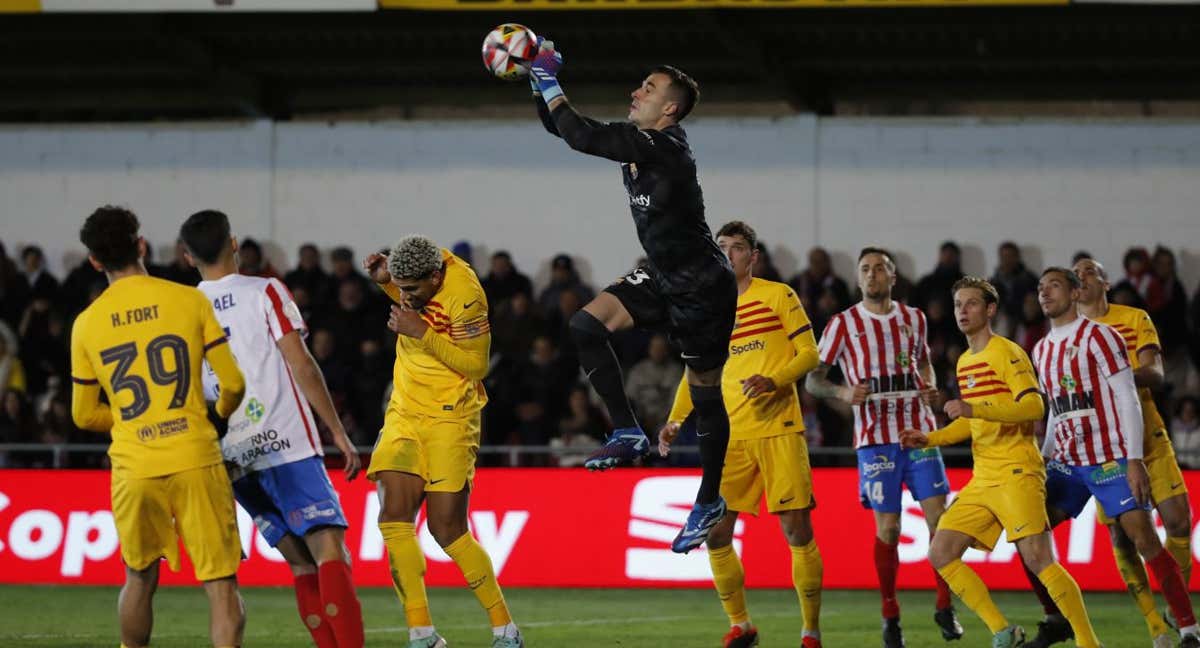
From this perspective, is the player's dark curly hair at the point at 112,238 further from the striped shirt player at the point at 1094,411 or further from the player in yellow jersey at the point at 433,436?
the striped shirt player at the point at 1094,411

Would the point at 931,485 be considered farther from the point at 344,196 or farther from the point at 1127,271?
the point at 344,196

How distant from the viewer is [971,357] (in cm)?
940

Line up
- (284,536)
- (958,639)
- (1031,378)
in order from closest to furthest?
(284,536) < (1031,378) < (958,639)

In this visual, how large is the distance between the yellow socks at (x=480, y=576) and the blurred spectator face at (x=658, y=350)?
7.51m

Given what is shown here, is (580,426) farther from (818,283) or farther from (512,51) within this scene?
(512,51)

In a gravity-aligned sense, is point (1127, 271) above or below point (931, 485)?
above

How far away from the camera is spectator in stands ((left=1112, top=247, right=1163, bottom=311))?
55.2ft

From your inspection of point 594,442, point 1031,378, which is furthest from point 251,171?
point 1031,378

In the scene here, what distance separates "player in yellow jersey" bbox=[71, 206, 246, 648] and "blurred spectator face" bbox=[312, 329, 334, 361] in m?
9.87

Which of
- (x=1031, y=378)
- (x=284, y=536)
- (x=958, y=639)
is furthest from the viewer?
(x=958, y=639)

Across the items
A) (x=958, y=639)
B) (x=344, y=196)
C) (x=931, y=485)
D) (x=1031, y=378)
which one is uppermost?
(x=344, y=196)

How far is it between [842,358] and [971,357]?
55.9 inches

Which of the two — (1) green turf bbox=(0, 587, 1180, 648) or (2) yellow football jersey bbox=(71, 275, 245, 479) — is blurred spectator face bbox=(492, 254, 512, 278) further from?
(2) yellow football jersey bbox=(71, 275, 245, 479)

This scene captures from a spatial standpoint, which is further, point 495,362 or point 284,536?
point 495,362
